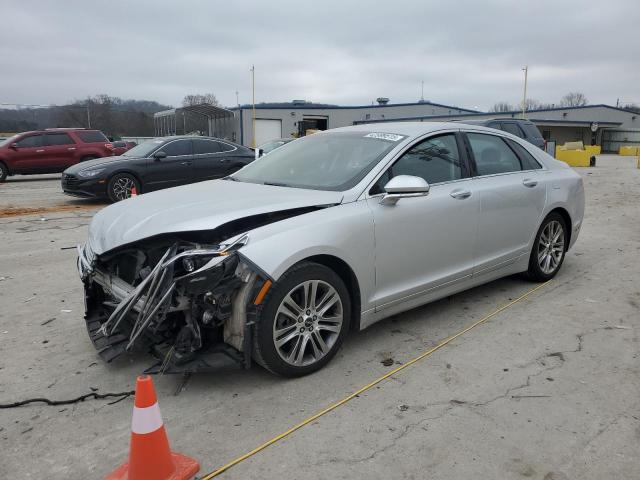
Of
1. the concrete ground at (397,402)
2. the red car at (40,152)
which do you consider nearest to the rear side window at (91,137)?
the red car at (40,152)

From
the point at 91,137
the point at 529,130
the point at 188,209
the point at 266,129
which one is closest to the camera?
the point at 188,209

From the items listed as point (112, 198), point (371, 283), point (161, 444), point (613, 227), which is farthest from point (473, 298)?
point (112, 198)

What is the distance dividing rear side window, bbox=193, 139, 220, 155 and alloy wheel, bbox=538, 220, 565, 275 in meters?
8.41

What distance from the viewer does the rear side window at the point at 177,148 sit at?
11430 millimetres

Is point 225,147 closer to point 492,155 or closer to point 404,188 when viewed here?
point 492,155

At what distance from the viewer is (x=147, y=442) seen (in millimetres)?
2271

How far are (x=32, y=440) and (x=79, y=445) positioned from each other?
10.7 inches

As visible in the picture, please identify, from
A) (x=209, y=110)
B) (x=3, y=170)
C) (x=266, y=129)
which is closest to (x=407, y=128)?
(x=3, y=170)

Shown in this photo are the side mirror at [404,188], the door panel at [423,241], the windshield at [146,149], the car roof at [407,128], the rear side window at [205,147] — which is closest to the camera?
the side mirror at [404,188]

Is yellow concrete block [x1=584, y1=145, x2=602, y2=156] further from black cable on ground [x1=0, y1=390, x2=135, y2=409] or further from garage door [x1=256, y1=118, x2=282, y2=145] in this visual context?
black cable on ground [x1=0, y1=390, x2=135, y2=409]

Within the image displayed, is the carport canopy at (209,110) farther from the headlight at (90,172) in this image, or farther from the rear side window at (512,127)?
the headlight at (90,172)

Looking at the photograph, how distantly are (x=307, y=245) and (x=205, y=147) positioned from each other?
9360 millimetres

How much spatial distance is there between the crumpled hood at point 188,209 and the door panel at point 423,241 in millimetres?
465

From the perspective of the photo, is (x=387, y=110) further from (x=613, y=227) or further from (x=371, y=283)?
(x=371, y=283)
